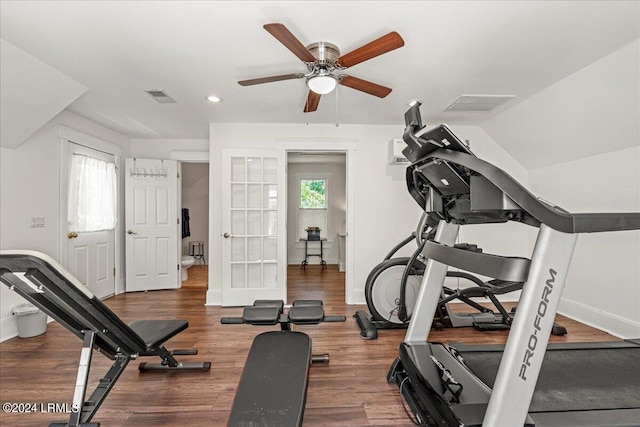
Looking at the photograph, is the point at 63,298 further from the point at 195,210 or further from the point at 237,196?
the point at 195,210

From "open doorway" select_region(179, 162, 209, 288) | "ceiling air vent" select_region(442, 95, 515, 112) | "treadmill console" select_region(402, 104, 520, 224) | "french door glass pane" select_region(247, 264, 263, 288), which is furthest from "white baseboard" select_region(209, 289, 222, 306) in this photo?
"ceiling air vent" select_region(442, 95, 515, 112)

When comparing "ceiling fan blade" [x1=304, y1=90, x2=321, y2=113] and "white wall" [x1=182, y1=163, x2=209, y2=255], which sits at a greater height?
"ceiling fan blade" [x1=304, y1=90, x2=321, y2=113]

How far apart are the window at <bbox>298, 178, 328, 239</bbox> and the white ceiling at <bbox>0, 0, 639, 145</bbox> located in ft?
12.9

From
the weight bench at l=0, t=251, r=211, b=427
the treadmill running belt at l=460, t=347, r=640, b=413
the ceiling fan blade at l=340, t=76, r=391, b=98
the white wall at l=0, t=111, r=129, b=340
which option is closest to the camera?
the weight bench at l=0, t=251, r=211, b=427

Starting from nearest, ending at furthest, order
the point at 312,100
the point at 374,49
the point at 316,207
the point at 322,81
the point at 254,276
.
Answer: the point at 374,49, the point at 322,81, the point at 312,100, the point at 254,276, the point at 316,207

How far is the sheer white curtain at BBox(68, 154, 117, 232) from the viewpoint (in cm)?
382

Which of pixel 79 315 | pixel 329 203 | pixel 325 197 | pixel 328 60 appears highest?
pixel 328 60

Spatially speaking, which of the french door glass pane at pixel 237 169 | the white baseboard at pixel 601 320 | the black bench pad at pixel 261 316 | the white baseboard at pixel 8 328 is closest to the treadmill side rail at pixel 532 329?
the black bench pad at pixel 261 316

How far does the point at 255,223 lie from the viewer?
13.7ft

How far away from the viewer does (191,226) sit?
733cm

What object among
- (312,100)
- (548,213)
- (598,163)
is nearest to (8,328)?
(312,100)

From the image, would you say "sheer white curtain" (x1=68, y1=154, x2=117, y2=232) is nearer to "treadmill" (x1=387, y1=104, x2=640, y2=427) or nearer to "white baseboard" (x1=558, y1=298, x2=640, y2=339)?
"treadmill" (x1=387, y1=104, x2=640, y2=427)

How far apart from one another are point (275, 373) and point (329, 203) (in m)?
5.75

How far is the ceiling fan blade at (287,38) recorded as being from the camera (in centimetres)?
161
